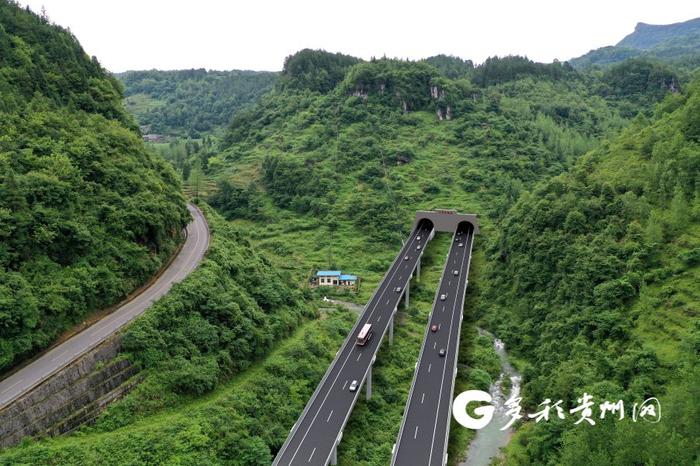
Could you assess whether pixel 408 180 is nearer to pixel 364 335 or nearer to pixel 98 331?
pixel 364 335

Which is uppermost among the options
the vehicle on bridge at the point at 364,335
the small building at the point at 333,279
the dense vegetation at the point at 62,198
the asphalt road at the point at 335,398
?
the dense vegetation at the point at 62,198

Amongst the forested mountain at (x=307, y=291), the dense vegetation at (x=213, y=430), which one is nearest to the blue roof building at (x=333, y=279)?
the forested mountain at (x=307, y=291)

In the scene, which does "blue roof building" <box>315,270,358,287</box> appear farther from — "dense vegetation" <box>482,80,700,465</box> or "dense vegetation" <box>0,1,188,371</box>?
"dense vegetation" <box>0,1,188,371</box>

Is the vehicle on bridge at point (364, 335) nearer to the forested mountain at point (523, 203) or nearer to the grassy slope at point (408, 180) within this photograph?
the grassy slope at point (408, 180)

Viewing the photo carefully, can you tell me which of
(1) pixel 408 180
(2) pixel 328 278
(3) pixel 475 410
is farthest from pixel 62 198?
(1) pixel 408 180

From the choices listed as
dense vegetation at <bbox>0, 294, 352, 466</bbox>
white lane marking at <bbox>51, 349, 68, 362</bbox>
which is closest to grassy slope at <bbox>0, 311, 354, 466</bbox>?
dense vegetation at <bbox>0, 294, 352, 466</bbox>
